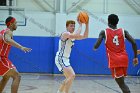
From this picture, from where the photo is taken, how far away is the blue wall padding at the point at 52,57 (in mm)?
14734

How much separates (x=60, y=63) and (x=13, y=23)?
143 cm

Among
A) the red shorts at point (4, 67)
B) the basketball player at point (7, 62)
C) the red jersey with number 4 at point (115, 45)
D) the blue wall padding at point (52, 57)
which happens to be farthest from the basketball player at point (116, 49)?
the blue wall padding at point (52, 57)

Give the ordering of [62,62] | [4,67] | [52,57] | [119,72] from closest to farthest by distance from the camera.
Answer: [119,72]
[4,67]
[62,62]
[52,57]

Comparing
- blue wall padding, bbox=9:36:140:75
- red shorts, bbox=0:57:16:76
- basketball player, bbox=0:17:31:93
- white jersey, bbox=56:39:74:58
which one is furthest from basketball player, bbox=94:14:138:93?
A: blue wall padding, bbox=9:36:140:75

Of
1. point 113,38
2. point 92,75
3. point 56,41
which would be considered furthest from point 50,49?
point 113,38

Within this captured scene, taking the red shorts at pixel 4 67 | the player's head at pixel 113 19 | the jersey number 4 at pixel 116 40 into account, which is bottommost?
the red shorts at pixel 4 67

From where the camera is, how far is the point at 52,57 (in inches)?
587

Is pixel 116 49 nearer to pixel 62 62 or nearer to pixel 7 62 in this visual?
pixel 62 62

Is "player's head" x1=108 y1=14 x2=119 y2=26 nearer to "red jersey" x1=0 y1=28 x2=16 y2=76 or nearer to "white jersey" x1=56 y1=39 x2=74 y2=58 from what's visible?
"white jersey" x1=56 y1=39 x2=74 y2=58

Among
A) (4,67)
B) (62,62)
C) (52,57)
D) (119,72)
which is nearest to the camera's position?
(119,72)

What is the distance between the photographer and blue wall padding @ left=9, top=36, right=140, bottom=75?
580 inches

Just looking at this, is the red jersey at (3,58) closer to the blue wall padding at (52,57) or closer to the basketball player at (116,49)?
the basketball player at (116,49)

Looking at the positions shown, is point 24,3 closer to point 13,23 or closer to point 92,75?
point 92,75

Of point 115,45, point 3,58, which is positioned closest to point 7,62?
point 3,58
